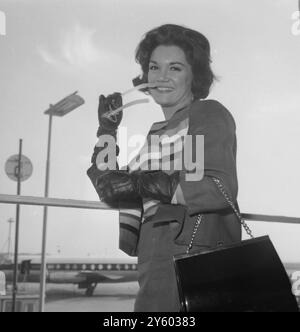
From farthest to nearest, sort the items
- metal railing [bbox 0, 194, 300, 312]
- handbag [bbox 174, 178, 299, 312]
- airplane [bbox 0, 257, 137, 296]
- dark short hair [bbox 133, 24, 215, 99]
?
dark short hair [bbox 133, 24, 215, 99], airplane [bbox 0, 257, 137, 296], metal railing [bbox 0, 194, 300, 312], handbag [bbox 174, 178, 299, 312]

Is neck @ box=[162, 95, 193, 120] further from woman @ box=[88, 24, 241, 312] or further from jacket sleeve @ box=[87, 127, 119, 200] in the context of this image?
jacket sleeve @ box=[87, 127, 119, 200]

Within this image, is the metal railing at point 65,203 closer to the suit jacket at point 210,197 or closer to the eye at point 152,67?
the suit jacket at point 210,197

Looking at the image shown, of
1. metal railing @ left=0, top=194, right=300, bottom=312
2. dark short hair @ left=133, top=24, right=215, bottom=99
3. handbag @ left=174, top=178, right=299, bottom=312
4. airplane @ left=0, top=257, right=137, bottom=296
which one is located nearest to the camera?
handbag @ left=174, top=178, right=299, bottom=312

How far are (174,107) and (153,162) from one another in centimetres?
20

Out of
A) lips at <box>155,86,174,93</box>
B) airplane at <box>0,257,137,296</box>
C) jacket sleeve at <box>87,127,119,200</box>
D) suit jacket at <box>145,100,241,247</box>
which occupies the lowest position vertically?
airplane at <box>0,257,137,296</box>

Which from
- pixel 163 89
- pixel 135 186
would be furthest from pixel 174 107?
pixel 135 186

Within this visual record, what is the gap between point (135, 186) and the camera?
106cm

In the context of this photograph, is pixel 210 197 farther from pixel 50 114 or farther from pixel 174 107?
pixel 50 114

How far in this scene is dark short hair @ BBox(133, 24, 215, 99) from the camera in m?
1.22

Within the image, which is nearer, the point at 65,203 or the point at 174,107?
the point at 65,203

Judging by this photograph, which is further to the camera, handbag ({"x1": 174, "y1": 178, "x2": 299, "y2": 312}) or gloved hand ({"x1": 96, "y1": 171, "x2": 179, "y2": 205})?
gloved hand ({"x1": 96, "y1": 171, "x2": 179, "y2": 205})

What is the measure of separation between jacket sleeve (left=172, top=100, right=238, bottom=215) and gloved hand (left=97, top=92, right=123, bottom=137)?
0.21m

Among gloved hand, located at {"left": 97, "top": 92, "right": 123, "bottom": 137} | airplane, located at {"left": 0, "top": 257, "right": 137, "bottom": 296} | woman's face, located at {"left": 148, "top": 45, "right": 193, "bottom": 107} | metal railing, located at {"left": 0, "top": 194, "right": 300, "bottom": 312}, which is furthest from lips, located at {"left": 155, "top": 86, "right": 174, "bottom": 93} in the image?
airplane, located at {"left": 0, "top": 257, "right": 137, "bottom": 296}
